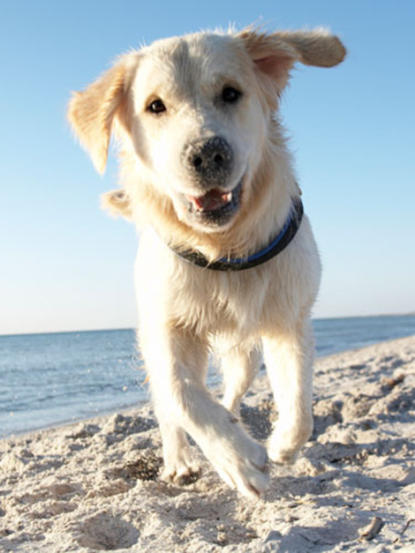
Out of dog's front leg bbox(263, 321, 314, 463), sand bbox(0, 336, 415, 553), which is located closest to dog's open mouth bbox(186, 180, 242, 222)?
dog's front leg bbox(263, 321, 314, 463)

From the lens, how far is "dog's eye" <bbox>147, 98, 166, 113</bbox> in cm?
282

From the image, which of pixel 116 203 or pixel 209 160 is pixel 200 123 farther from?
pixel 116 203

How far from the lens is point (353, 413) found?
4.85m

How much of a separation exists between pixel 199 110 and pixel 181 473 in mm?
2121

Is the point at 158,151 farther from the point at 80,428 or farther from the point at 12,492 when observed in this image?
the point at 80,428

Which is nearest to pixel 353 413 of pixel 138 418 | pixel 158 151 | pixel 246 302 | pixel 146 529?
pixel 138 418

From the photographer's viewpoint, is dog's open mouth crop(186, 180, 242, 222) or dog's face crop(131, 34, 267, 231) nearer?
dog's face crop(131, 34, 267, 231)

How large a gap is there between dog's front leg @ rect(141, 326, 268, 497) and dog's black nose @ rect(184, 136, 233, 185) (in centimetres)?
93

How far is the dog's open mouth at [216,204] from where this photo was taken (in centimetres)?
268

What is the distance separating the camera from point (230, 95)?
2.75 m

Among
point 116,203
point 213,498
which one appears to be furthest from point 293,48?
point 213,498

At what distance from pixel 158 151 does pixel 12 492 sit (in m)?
2.21

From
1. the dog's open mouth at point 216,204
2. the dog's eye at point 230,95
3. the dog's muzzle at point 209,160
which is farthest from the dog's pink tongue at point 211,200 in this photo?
the dog's eye at point 230,95

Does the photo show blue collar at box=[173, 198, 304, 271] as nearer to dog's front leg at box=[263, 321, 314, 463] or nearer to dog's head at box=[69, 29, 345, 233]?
dog's head at box=[69, 29, 345, 233]
